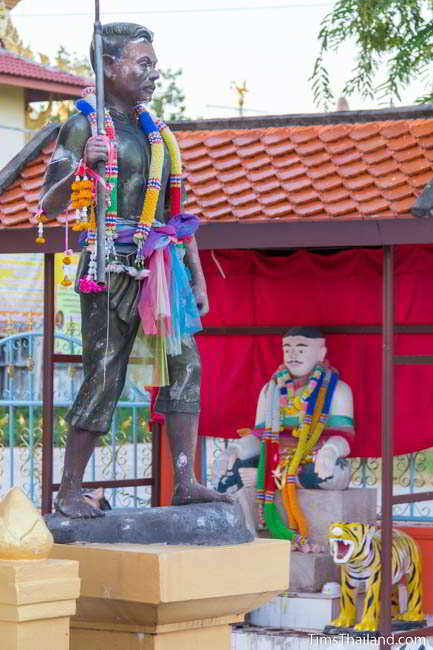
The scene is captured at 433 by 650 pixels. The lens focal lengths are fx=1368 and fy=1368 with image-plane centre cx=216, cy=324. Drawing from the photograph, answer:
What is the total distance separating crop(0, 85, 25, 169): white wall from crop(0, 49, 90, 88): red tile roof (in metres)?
0.76

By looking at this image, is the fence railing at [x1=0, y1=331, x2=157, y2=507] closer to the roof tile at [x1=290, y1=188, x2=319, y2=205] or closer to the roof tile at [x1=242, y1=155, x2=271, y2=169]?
the roof tile at [x1=242, y1=155, x2=271, y2=169]

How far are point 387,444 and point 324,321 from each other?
73.3 inches

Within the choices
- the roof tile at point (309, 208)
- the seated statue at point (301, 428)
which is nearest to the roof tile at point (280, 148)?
the roof tile at point (309, 208)

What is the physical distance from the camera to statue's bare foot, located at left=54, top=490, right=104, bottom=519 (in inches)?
209

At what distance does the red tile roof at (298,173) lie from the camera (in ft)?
25.0

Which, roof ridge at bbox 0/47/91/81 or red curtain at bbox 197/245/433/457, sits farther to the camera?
roof ridge at bbox 0/47/91/81

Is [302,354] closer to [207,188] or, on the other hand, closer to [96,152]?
[207,188]

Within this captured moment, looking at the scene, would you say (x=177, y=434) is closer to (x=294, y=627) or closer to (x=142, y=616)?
(x=142, y=616)

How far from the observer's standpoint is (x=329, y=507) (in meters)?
8.59

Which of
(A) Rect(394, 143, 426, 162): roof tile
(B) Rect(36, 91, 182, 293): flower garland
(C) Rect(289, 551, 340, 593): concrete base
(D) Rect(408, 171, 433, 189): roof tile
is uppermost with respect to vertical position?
(A) Rect(394, 143, 426, 162): roof tile

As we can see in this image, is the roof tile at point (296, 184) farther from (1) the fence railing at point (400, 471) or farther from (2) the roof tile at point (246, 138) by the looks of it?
(1) the fence railing at point (400, 471)

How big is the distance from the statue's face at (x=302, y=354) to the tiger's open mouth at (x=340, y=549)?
4.13 ft

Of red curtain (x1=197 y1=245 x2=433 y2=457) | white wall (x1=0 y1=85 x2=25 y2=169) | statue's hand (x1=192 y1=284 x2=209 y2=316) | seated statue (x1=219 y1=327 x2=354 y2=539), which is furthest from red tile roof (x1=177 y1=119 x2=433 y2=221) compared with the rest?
white wall (x1=0 y1=85 x2=25 y2=169)

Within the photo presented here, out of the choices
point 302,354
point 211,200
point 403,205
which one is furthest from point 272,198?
Answer: point 302,354
